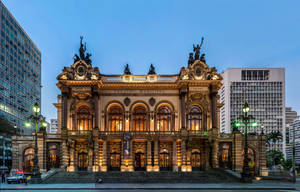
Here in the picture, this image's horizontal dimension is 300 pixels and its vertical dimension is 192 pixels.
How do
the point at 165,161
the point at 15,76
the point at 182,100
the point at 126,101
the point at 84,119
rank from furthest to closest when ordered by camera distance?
the point at 15,76 < the point at 84,119 < the point at 126,101 < the point at 165,161 < the point at 182,100

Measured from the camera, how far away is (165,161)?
42.8 meters

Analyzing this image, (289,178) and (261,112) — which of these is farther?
(261,112)

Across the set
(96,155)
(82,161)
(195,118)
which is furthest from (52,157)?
(195,118)

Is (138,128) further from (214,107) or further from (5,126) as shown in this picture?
(5,126)

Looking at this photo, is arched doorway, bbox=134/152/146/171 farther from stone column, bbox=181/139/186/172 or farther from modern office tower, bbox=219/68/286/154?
modern office tower, bbox=219/68/286/154

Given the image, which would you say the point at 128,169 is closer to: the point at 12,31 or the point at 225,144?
the point at 225,144

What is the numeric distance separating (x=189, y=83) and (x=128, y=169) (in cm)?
1497

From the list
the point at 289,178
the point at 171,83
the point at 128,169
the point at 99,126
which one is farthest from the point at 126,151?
the point at 289,178

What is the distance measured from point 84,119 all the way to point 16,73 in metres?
52.0

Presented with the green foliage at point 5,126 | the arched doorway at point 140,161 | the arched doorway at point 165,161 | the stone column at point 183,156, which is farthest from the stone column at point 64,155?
the green foliage at point 5,126

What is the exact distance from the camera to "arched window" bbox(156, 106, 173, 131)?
1711 inches

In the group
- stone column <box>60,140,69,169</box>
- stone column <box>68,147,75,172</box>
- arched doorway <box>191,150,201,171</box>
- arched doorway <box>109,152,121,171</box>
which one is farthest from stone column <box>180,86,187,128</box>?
stone column <box>60,140,69,169</box>

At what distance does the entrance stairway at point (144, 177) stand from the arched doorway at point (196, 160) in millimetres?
6309

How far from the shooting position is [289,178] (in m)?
32.5
